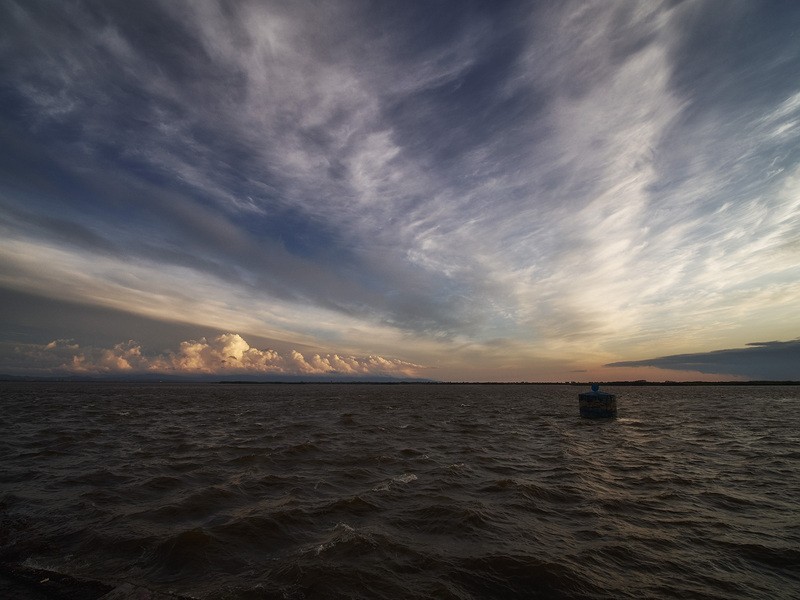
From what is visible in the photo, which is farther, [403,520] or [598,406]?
[598,406]

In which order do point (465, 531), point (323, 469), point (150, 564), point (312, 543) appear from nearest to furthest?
point (150, 564) → point (312, 543) → point (465, 531) → point (323, 469)

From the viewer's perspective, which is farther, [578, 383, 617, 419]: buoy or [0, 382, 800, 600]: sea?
[578, 383, 617, 419]: buoy

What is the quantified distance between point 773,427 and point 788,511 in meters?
32.7

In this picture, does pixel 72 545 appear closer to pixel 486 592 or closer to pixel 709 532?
pixel 486 592

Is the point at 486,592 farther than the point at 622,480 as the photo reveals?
No

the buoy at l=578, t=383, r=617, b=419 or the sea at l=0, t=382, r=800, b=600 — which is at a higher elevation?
the buoy at l=578, t=383, r=617, b=419

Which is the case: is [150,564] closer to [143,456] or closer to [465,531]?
[465,531]

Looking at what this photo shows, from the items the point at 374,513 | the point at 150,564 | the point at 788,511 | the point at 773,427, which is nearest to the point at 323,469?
the point at 374,513

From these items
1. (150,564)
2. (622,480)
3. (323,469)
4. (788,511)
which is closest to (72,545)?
(150,564)

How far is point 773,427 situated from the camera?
116 ft

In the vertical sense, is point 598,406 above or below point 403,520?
above

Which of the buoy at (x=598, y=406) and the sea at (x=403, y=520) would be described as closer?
the sea at (x=403, y=520)

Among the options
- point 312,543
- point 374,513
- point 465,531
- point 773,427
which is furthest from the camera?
point 773,427

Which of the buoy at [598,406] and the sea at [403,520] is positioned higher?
the buoy at [598,406]
